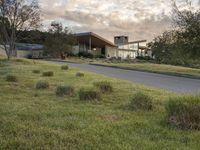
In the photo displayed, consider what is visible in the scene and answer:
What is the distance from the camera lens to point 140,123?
7.44 m

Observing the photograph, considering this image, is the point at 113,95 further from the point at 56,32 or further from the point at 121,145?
the point at 56,32

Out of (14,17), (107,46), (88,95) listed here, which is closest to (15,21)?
(14,17)

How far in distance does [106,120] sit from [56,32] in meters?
60.7

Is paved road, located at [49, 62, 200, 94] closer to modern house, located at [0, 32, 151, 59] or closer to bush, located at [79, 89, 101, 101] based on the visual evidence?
bush, located at [79, 89, 101, 101]

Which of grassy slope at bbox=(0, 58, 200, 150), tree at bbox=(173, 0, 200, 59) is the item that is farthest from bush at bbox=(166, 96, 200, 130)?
tree at bbox=(173, 0, 200, 59)

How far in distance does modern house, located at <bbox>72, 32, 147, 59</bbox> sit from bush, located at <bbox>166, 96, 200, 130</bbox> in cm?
7318

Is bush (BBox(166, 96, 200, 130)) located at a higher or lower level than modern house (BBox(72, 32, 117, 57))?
lower

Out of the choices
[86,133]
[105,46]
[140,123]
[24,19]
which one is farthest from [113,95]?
[105,46]

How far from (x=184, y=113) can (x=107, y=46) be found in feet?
274

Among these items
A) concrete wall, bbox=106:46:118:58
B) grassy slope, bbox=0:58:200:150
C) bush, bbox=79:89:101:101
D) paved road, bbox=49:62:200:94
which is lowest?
paved road, bbox=49:62:200:94

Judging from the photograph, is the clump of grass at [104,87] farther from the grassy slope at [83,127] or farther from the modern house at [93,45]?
the modern house at [93,45]

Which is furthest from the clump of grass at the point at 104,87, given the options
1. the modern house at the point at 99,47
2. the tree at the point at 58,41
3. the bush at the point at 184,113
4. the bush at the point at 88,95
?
the modern house at the point at 99,47

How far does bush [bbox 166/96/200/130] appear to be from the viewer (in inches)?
283

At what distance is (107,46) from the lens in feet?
297
